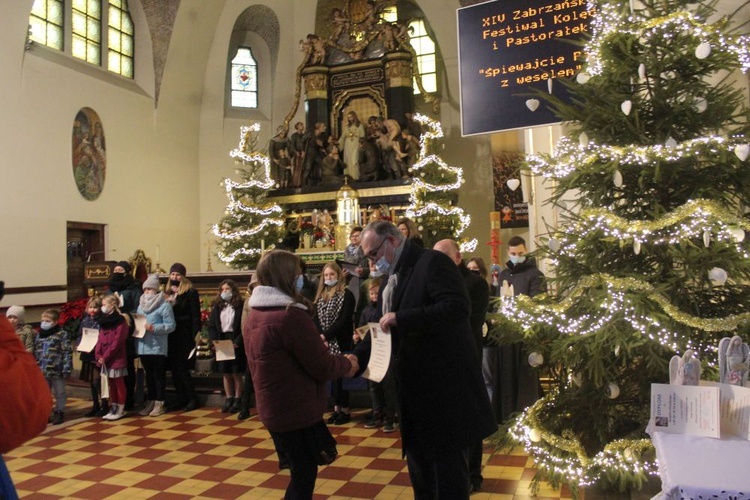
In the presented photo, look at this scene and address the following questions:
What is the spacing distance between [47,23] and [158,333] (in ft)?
35.2

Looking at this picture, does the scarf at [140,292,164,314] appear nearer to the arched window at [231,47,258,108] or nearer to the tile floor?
the tile floor

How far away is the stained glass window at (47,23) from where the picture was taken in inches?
543

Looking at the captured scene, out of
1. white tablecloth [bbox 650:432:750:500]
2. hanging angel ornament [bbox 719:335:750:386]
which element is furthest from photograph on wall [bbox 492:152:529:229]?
white tablecloth [bbox 650:432:750:500]

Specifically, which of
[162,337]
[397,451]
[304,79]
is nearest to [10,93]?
[304,79]

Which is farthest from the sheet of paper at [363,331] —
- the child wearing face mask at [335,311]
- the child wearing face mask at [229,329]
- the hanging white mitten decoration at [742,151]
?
the child wearing face mask at [229,329]

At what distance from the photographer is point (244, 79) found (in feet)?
65.5

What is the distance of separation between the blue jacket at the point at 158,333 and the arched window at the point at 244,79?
1390cm

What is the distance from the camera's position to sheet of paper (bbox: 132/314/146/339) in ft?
22.5

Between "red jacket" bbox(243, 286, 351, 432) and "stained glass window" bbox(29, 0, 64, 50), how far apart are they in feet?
44.5

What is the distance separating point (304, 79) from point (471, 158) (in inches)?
203

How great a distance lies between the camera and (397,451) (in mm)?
5086

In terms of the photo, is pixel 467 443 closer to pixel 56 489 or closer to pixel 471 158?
pixel 56 489

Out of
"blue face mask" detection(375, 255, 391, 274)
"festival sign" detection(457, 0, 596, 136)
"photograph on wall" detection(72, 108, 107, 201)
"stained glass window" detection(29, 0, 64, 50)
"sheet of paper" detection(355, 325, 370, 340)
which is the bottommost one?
"sheet of paper" detection(355, 325, 370, 340)

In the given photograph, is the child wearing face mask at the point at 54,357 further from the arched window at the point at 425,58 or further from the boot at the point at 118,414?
the arched window at the point at 425,58
